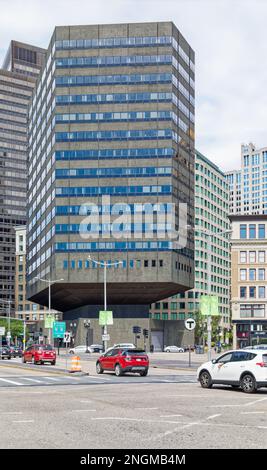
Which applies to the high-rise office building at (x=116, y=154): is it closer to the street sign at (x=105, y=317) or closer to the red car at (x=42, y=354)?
the street sign at (x=105, y=317)

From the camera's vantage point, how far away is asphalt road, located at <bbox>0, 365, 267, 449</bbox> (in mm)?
13750

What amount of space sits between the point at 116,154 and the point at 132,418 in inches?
4408

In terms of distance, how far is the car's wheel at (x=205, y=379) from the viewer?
97.1 feet

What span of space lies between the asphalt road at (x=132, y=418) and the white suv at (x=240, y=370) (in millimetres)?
449

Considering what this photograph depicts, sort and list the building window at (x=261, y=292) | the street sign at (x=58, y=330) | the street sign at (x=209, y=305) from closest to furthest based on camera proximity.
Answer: the street sign at (x=209, y=305) < the street sign at (x=58, y=330) < the building window at (x=261, y=292)

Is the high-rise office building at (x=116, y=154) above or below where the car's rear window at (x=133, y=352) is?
above

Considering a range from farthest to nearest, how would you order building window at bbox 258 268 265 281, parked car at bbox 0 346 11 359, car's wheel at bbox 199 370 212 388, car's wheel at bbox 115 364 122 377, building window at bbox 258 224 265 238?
building window at bbox 258 224 265 238 < building window at bbox 258 268 265 281 < parked car at bbox 0 346 11 359 < car's wheel at bbox 115 364 122 377 < car's wheel at bbox 199 370 212 388

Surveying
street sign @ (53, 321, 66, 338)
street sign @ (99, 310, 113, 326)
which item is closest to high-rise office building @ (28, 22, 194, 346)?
street sign @ (99, 310, 113, 326)

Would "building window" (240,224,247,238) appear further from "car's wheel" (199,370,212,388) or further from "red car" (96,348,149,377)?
"car's wheel" (199,370,212,388)

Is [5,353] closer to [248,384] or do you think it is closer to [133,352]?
[133,352]

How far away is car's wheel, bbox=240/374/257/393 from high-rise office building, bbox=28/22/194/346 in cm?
9582

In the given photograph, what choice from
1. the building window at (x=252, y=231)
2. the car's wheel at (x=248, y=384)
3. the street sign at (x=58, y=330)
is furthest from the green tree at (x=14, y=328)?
the car's wheel at (x=248, y=384)

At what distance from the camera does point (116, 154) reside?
421ft
